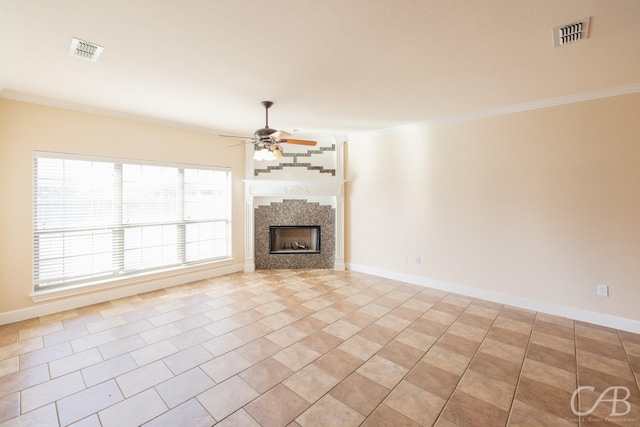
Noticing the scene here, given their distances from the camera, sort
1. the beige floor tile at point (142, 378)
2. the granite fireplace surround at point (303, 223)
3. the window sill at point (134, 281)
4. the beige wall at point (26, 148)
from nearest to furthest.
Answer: the beige floor tile at point (142, 378), the beige wall at point (26, 148), the window sill at point (134, 281), the granite fireplace surround at point (303, 223)

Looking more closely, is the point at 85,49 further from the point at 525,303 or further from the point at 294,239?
the point at 525,303

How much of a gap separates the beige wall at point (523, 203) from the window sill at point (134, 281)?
328 cm

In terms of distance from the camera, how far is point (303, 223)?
19.4 ft

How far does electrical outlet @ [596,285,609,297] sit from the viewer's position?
331 cm

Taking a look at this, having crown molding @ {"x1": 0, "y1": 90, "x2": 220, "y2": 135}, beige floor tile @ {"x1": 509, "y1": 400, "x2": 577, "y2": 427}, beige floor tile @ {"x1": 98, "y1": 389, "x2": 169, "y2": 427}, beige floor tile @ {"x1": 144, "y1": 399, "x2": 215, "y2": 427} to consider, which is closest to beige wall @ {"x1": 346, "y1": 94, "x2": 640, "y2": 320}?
beige floor tile @ {"x1": 509, "y1": 400, "x2": 577, "y2": 427}

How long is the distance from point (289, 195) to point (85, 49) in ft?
12.6

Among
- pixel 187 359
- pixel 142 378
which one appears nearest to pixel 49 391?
pixel 142 378

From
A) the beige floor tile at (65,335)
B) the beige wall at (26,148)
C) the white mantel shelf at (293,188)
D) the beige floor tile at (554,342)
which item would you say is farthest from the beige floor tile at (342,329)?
the beige wall at (26,148)

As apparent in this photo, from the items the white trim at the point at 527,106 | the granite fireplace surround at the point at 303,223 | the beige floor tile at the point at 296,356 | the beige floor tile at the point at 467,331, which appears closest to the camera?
the beige floor tile at the point at 296,356

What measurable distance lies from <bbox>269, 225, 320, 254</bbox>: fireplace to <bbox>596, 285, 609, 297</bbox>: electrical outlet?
4302 millimetres

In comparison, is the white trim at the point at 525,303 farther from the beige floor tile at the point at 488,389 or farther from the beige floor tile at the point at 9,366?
the beige floor tile at the point at 9,366

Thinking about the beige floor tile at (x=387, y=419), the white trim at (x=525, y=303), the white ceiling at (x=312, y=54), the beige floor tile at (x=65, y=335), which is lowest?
the beige floor tile at (x=387, y=419)

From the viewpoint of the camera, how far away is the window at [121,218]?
3650mm

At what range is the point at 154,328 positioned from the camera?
3.22 metres
